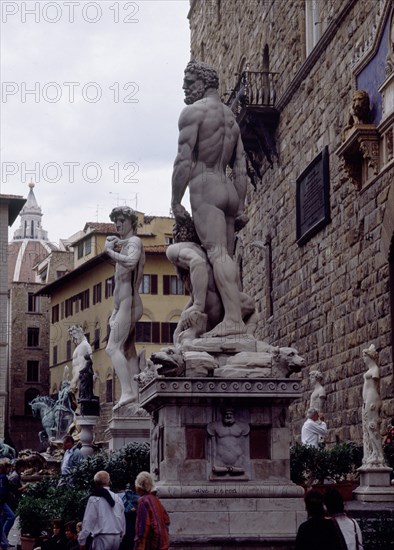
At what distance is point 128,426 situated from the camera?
48.4ft

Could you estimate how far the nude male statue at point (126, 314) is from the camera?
1502cm

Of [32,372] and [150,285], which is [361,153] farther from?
[32,372]

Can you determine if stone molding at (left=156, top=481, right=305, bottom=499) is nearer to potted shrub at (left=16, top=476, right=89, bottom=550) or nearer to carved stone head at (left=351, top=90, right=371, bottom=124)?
potted shrub at (left=16, top=476, right=89, bottom=550)

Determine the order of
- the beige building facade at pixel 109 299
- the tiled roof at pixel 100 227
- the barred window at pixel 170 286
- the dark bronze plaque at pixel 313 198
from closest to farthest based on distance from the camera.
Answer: the dark bronze plaque at pixel 313 198, the beige building facade at pixel 109 299, the barred window at pixel 170 286, the tiled roof at pixel 100 227

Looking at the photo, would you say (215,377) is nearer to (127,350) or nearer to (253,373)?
(253,373)

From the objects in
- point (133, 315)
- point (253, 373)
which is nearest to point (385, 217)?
point (133, 315)

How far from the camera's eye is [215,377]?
9.83m

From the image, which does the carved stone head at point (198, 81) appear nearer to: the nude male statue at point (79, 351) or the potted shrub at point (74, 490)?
the potted shrub at point (74, 490)

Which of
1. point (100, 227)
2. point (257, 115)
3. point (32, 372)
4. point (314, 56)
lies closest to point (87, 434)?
point (314, 56)

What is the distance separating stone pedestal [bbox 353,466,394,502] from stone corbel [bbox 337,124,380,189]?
5.42m

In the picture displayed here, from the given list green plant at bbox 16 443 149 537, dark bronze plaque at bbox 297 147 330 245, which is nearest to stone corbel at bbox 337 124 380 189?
dark bronze plaque at bbox 297 147 330 245

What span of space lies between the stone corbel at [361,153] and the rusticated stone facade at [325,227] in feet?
0.56

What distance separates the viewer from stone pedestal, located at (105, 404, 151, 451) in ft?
48.0

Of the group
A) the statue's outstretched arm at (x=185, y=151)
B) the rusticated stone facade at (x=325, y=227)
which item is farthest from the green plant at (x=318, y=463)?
the statue's outstretched arm at (x=185, y=151)
